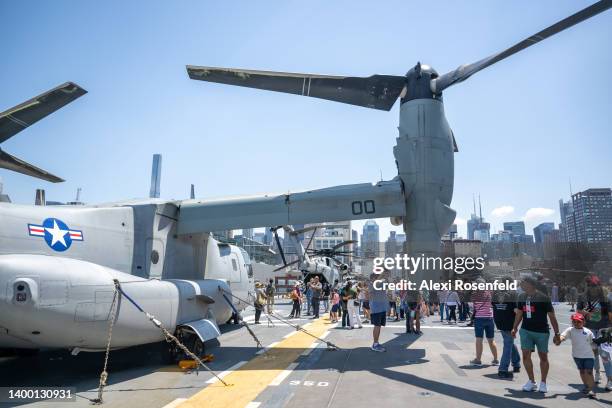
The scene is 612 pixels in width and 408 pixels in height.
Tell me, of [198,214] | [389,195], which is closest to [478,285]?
[389,195]

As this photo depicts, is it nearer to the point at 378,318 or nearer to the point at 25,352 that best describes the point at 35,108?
the point at 25,352

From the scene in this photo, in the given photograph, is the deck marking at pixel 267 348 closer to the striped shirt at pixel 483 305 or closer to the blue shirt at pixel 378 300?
the blue shirt at pixel 378 300

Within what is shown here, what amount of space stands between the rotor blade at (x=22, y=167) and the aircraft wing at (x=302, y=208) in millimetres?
3272

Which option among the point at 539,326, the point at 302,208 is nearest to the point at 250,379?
the point at 302,208

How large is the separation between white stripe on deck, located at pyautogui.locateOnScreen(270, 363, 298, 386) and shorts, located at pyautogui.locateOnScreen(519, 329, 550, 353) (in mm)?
4134

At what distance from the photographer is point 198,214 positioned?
32.1 ft

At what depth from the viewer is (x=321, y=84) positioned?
9523mm

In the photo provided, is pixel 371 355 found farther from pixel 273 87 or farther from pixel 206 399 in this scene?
pixel 273 87

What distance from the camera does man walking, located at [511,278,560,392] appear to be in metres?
6.25

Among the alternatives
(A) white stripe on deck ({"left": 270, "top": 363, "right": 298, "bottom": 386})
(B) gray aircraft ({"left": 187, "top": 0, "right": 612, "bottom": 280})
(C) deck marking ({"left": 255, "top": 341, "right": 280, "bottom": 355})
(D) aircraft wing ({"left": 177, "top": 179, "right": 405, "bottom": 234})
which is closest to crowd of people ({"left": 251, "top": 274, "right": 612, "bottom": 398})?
(B) gray aircraft ({"left": 187, "top": 0, "right": 612, "bottom": 280})

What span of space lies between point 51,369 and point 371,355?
668cm

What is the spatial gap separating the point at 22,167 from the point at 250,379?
6926mm

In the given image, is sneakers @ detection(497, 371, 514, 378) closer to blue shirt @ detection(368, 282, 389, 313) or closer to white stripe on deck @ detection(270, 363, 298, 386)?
blue shirt @ detection(368, 282, 389, 313)

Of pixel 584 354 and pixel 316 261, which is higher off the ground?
pixel 316 261
